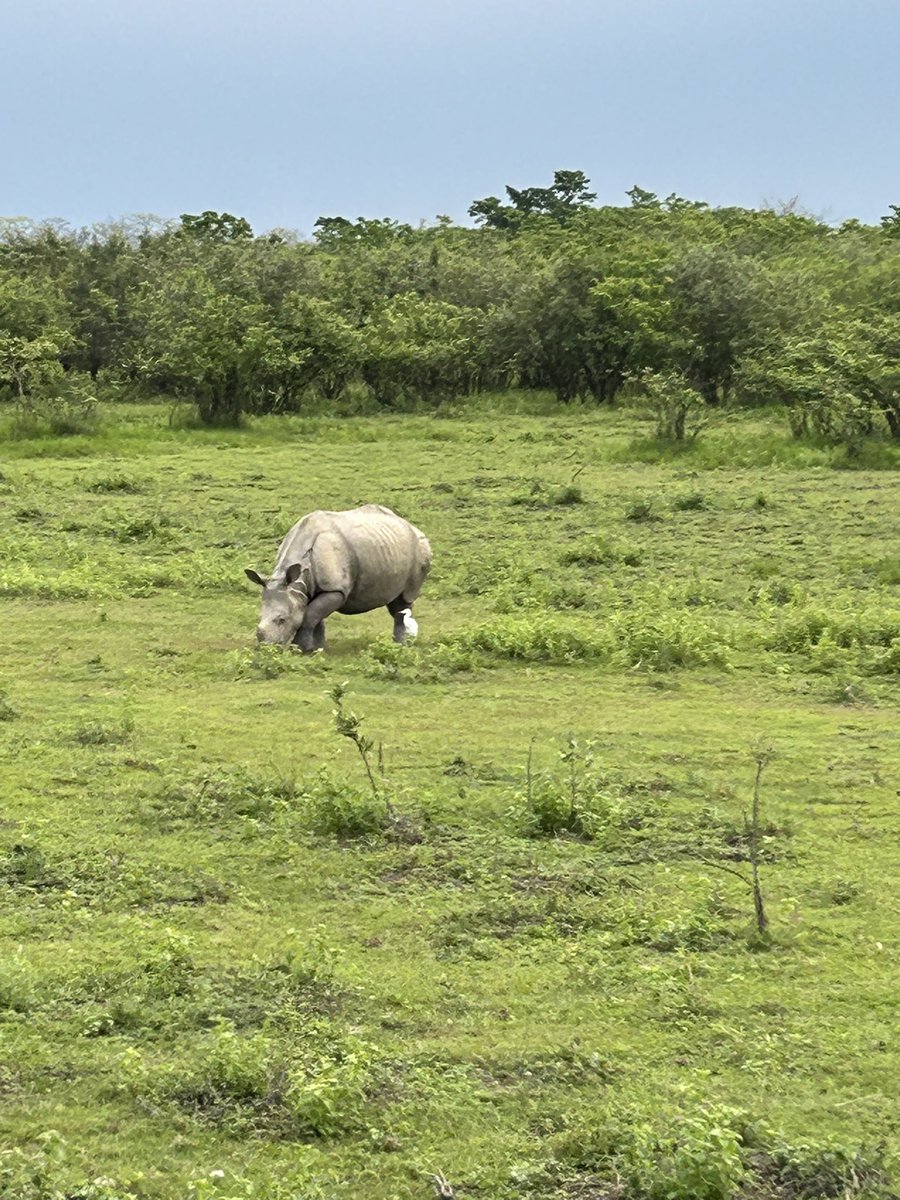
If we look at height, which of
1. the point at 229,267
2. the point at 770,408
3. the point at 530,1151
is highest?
the point at 229,267

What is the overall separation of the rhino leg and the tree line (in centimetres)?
1132

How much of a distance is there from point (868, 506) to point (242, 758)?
11.4m

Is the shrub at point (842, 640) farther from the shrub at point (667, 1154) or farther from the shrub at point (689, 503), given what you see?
the shrub at point (667, 1154)

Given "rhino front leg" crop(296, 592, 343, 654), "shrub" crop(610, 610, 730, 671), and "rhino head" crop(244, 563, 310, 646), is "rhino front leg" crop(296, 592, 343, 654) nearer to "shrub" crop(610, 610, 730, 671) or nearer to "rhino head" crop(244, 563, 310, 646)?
"rhino head" crop(244, 563, 310, 646)

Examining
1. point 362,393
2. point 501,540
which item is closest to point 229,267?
point 362,393

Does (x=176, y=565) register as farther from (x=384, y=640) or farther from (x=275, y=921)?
(x=275, y=921)

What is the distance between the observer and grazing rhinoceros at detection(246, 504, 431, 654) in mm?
12156

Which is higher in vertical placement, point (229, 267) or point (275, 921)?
point (229, 267)

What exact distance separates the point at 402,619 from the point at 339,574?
1.03 m

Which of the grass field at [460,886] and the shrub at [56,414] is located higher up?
the shrub at [56,414]

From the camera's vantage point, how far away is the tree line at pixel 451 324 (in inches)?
1026

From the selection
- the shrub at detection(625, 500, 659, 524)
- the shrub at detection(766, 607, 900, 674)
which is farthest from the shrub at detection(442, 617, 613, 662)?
the shrub at detection(625, 500, 659, 524)

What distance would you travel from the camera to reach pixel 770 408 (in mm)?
28562

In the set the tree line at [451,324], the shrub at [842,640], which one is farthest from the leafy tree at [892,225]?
the shrub at [842,640]
